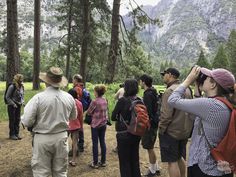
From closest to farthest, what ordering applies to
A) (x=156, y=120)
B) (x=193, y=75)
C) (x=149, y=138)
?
(x=193, y=75), (x=156, y=120), (x=149, y=138)

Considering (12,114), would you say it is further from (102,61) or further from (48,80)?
(102,61)

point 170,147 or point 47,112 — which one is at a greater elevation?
point 47,112

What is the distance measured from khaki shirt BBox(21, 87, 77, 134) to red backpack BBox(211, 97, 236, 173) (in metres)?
2.39

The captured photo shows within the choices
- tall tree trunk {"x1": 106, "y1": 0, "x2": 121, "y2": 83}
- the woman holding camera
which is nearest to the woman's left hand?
the woman holding camera

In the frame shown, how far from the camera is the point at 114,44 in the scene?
1898 cm

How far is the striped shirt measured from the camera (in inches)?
145

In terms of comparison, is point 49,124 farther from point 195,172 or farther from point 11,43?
point 11,43

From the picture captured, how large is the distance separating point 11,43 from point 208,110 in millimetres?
10221

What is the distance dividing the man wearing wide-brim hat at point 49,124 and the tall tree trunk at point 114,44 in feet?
43.2

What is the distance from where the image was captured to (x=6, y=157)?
8.43 metres

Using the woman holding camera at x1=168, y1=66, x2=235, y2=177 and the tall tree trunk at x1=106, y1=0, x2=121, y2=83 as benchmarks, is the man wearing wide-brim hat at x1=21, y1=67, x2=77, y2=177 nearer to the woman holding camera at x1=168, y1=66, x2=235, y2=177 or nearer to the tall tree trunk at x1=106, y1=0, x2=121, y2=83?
the woman holding camera at x1=168, y1=66, x2=235, y2=177

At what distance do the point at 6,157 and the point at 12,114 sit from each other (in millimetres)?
1830

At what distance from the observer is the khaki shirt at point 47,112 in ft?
17.0

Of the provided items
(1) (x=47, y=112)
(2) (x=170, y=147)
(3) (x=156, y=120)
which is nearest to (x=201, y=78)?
(2) (x=170, y=147)
